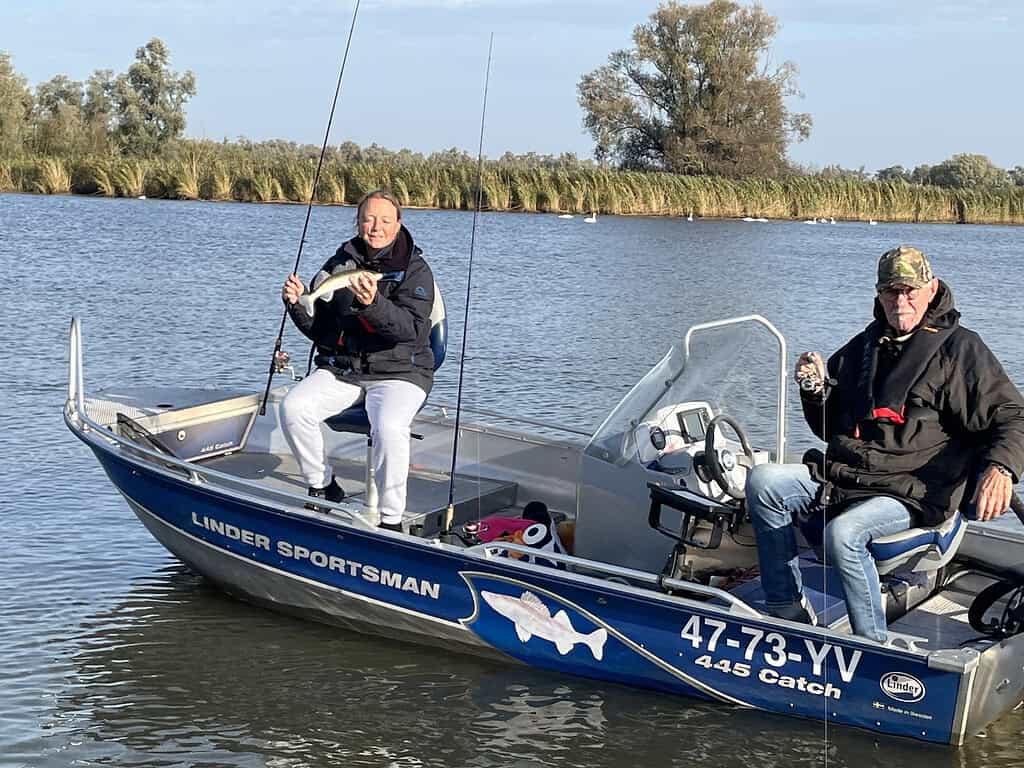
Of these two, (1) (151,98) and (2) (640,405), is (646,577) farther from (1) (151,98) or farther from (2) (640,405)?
(1) (151,98)

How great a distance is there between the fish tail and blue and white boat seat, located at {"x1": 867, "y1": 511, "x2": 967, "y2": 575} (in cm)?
113

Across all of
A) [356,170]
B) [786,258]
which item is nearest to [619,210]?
[356,170]

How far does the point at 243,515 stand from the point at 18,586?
60.7 inches

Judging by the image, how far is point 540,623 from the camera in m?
5.39

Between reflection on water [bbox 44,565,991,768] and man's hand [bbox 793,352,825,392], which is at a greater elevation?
man's hand [bbox 793,352,825,392]

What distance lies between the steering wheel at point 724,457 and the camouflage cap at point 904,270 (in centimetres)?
95

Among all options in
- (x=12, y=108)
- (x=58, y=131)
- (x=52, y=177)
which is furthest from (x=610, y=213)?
(x=12, y=108)

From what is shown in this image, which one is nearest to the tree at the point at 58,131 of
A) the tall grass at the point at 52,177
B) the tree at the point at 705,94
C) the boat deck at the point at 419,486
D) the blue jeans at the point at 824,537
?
the tall grass at the point at 52,177

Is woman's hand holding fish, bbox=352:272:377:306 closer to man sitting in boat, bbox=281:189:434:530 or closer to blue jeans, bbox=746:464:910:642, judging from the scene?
man sitting in boat, bbox=281:189:434:530

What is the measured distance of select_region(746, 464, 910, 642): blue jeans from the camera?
4.55 meters

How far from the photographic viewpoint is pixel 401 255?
6051 millimetres

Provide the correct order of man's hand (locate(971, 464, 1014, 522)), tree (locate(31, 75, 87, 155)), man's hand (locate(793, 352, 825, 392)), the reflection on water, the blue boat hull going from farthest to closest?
tree (locate(31, 75, 87, 155)) → the reflection on water → the blue boat hull → man's hand (locate(793, 352, 825, 392)) → man's hand (locate(971, 464, 1014, 522))

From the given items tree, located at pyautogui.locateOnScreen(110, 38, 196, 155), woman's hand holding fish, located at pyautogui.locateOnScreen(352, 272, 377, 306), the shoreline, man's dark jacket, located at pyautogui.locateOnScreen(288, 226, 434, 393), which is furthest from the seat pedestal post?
tree, located at pyautogui.locateOnScreen(110, 38, 196, 155)

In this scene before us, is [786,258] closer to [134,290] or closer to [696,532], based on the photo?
[134,290]
